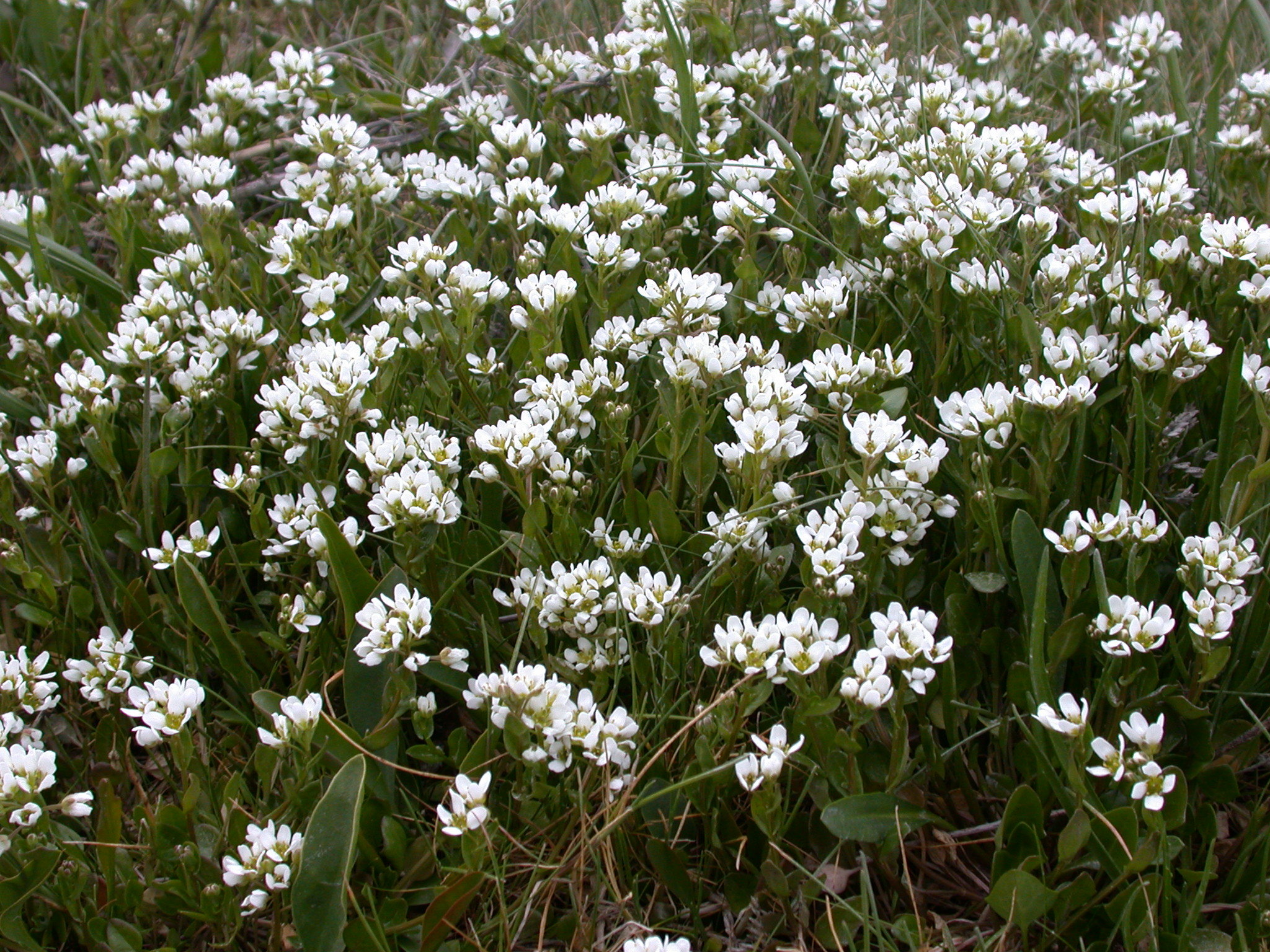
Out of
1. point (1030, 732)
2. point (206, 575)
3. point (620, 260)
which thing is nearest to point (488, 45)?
point (620, 260)

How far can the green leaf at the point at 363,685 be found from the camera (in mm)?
1867

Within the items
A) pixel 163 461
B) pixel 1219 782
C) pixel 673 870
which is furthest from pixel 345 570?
pixel 1219 782

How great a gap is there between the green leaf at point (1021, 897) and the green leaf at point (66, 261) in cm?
230

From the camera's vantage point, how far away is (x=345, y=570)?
187 centimetres

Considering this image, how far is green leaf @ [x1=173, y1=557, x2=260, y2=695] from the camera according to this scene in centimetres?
197

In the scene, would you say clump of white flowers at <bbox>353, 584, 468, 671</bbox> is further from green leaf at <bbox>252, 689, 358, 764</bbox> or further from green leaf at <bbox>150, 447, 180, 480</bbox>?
green leaf at <bbox>150, 447, 180, 480</bbox>

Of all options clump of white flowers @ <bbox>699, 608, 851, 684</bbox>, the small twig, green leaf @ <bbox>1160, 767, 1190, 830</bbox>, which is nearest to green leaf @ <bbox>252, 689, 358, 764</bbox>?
clump of white flowers @ <bbox>699, 608, 851, 684</bbox>

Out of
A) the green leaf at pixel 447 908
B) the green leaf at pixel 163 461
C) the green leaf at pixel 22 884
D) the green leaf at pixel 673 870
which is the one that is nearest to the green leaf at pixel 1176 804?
the green leaf at pixel 673 870

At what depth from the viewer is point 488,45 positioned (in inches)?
125

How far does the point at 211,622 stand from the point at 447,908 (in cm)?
72

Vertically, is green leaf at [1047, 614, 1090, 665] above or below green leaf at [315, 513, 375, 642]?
above

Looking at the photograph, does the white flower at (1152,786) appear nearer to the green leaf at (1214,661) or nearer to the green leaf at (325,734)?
the green leaf at (1214,661)

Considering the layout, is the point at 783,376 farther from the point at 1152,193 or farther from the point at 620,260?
the point at 1152,193

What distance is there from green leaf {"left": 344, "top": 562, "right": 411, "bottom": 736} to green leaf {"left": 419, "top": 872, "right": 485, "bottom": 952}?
0.36 metres
